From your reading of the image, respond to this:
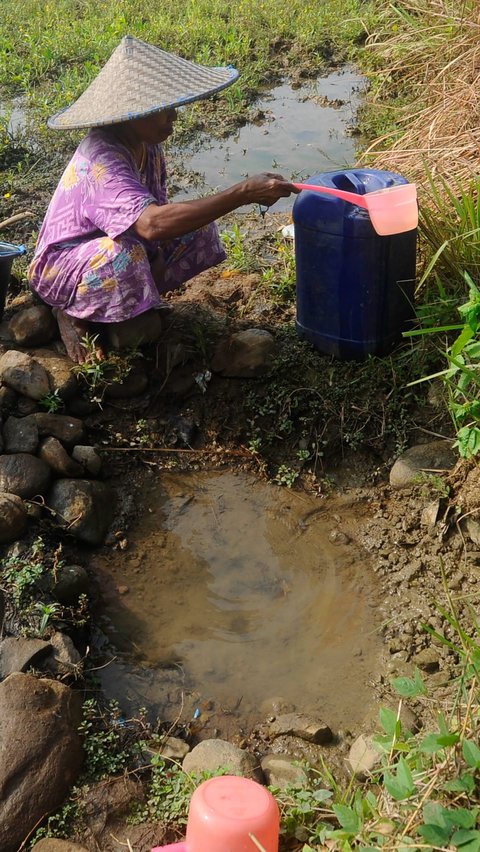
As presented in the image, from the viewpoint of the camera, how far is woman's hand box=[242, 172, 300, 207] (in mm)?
3217

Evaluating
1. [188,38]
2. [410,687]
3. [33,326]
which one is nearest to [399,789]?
[410,687]

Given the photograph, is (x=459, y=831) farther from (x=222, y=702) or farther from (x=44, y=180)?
(x=44, y=180)

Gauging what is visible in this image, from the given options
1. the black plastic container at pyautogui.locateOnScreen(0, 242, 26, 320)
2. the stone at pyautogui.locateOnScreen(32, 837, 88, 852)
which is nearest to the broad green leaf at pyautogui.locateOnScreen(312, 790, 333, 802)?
the stone at pyautogui.locateOnScreen(32, 837, 88, 852)

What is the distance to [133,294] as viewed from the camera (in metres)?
3.45

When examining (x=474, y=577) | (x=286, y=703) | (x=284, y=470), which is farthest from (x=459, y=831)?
(x=284, y=470)

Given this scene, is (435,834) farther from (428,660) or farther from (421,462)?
(421,462)

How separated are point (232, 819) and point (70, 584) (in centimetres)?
115

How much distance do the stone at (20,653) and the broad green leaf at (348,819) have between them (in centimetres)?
104

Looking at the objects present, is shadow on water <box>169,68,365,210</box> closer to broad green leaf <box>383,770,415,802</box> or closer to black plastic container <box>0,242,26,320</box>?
black plastic container <box>0,242,26,320</box>

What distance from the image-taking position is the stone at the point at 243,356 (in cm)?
366

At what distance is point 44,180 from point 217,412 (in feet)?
7.95

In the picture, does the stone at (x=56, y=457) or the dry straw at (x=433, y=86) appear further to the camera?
the dry straw at (x=433, y=86)

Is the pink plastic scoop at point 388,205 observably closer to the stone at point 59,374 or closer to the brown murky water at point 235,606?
the brown murky water at point 235,606

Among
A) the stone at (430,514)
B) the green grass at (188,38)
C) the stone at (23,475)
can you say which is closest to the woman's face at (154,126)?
the stone at (23,475)
